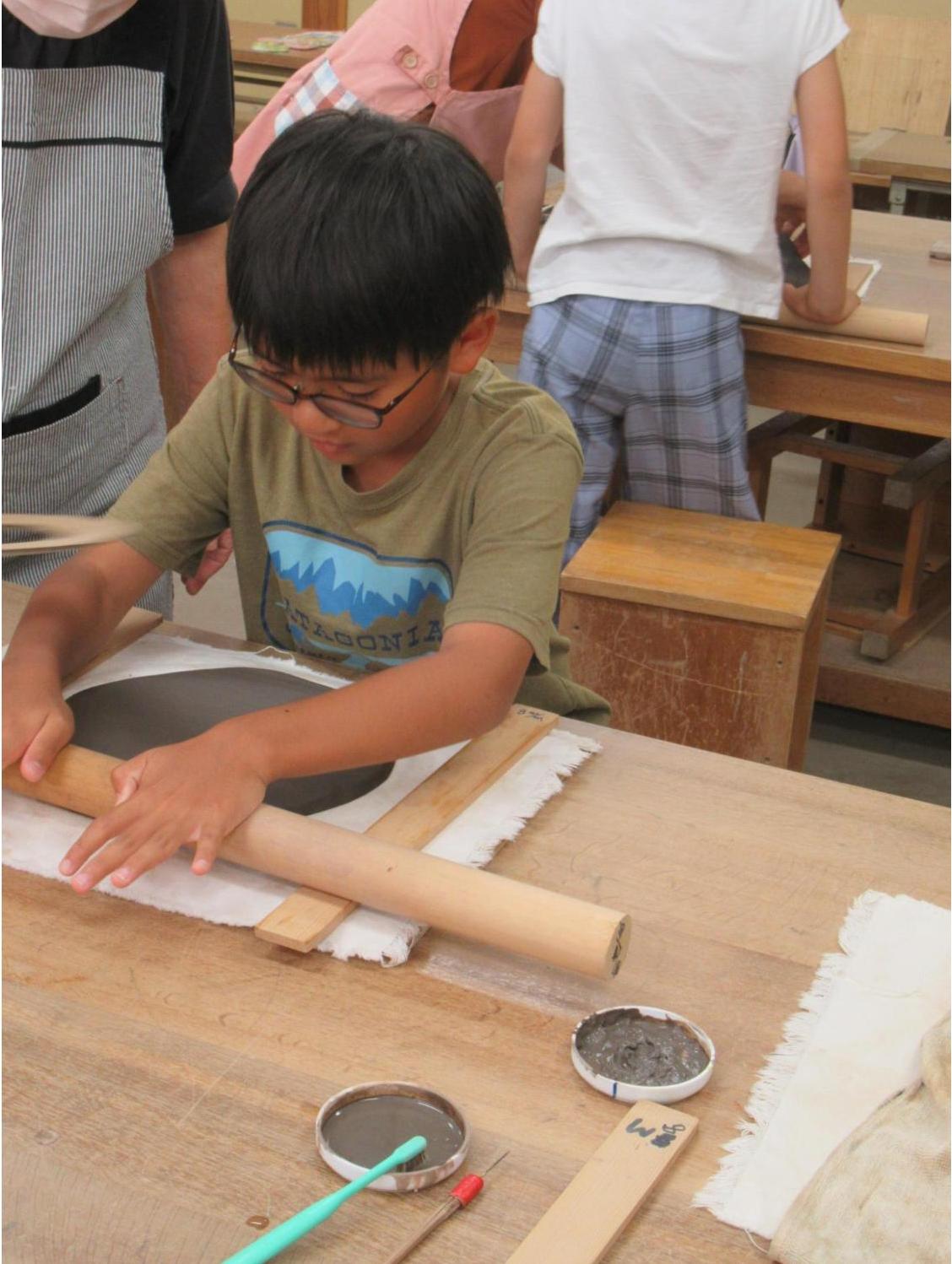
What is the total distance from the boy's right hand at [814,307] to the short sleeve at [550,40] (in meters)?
0.58

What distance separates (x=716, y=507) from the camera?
2414mm

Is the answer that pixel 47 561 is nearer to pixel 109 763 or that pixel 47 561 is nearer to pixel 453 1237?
pixel 109 763

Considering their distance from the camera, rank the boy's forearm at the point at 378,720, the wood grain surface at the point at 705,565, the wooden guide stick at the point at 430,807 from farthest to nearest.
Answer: the wood grain surface at the point at 705,565, the boy's forearm at the point at 378,720, the wooden guide stick at the point at 430,807

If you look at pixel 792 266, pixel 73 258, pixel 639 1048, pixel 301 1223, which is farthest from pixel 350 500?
pixel 792 266

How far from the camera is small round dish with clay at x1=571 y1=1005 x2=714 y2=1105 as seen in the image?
769 mm

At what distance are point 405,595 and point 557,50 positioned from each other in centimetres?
114

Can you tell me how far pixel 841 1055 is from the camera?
2.64 feet

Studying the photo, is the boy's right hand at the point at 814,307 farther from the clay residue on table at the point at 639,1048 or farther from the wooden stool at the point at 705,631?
the clay residue on table at the point at 639,1048

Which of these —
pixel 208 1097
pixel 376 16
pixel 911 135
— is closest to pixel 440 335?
pixel 208 1097

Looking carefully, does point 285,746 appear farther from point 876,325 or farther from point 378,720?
point 876,325

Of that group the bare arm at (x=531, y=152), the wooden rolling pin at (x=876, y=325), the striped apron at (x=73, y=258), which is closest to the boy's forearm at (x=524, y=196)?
the bare arm at (x=531, y=152)

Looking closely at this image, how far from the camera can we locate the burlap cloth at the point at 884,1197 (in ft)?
2.17

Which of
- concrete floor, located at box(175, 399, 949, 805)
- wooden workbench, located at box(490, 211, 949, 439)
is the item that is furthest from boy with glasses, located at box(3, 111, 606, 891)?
concrete floor, located at box(175, 399, 949, 805)

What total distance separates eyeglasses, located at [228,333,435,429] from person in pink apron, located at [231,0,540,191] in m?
1.25
